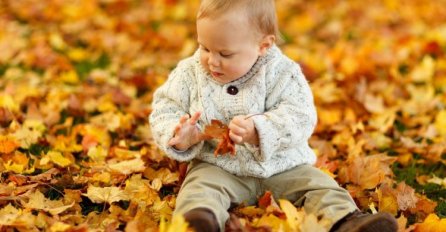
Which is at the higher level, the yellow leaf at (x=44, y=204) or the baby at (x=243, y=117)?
the baby at (x=243, y=117)

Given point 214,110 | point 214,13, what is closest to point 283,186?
point 214,110

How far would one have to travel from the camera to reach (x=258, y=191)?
271 cm

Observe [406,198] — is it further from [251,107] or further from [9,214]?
[9,214]

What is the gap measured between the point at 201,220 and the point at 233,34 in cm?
70

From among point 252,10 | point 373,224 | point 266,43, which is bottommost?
point 373,224

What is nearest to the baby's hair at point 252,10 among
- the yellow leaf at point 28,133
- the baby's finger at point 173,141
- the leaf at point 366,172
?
A: the baby's finger at point 173,141

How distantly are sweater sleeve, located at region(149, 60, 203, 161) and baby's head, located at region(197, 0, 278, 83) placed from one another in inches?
5.8

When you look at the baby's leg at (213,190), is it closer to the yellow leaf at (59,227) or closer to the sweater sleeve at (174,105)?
the sweater sleeve at (174,105)

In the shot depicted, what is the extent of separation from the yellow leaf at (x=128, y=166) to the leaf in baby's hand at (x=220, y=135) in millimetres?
522

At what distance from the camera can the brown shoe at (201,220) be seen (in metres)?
2.22

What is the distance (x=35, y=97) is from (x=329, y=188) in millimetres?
2065

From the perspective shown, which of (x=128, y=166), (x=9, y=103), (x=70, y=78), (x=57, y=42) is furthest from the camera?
(x=57, y=42)

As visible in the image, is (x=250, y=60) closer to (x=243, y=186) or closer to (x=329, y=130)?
(x=243, y=186)

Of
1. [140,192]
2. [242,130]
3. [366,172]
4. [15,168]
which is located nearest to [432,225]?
[366,172]
